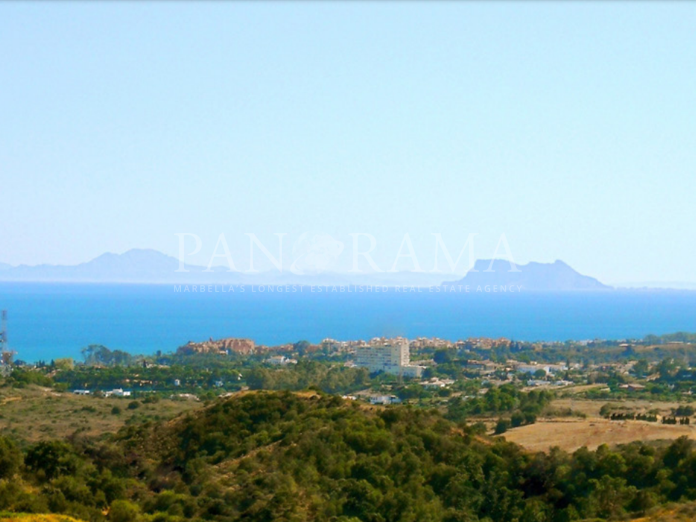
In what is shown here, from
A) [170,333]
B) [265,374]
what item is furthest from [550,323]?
[265,374]

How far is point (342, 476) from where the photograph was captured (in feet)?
53.8

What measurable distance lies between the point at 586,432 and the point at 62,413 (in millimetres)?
17086

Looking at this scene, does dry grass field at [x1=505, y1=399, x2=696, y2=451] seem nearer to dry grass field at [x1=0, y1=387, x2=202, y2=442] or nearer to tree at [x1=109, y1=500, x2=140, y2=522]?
tree at [x1=109, y1=500, x2=140, y2=522]

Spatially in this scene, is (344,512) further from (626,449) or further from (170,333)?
(170,333)

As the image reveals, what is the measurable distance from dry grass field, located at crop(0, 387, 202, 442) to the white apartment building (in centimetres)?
2096

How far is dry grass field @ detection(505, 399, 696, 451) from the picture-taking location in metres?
21.3

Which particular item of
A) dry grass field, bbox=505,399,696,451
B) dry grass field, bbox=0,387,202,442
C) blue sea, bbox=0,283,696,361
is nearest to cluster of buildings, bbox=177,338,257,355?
blue sea, bbox=0,283,696,361

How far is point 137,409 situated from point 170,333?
70776 millimetres

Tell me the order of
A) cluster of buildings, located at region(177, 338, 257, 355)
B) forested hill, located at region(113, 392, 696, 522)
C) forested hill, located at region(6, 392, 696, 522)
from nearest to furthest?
forested hill, located at region(6, 392, 696, 522), forested hill, located at region(113, 392, 696, 522), cluster of buildings, located at region(177, 338, 257, 355)

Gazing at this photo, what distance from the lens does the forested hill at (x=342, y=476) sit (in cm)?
1434

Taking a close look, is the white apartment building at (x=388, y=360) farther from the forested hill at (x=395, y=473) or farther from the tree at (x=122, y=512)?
the tree at (x=122, y=512)

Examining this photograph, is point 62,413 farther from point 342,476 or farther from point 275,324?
point 275,324

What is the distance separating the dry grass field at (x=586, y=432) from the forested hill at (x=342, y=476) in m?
2.34


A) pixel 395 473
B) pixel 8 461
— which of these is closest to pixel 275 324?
pixel 395 473
